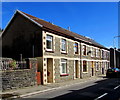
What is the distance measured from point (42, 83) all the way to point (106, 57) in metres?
25.7

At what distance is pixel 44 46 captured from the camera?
693 inches

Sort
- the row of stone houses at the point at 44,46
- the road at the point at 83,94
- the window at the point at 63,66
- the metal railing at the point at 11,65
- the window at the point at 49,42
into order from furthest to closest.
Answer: the window at the point at 63,66, the window at the point at 49,42, the row of stone houses at the point at 44,46, the metal railing at the point at 11,65, the road at the point at 83,94

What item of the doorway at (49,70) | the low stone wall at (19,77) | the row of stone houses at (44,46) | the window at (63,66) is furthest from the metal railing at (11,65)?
the window at (63,66)

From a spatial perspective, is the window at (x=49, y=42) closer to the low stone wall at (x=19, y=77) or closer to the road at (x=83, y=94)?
the low stone wall at (x=19, y=77)

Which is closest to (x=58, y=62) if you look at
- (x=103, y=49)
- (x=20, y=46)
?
(x=20, y=46)

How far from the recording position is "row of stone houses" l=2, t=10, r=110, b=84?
17688 mm

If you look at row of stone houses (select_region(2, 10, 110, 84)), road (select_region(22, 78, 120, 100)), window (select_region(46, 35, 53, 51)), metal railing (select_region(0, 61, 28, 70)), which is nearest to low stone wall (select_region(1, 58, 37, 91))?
metal railing (select_region(0, 61, 28, 70))

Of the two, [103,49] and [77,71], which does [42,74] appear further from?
[103,49]

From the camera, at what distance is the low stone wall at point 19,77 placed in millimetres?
12887

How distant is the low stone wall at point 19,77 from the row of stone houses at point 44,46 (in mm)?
1821

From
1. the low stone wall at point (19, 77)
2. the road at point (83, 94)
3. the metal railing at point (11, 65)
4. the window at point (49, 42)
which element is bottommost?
the road at point (83, 94)

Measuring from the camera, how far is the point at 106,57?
39531 millimetres

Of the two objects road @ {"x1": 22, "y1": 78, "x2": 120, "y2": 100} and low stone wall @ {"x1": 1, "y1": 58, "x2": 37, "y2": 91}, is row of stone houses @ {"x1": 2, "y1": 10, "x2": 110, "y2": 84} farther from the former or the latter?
road @ {"x1": 22, "y1": 78, "x2": 120, "y2": 100}

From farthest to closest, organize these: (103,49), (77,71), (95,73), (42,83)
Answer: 1. (103,49)
2. (95,73)
3. (77,71)
4. (42,83)
